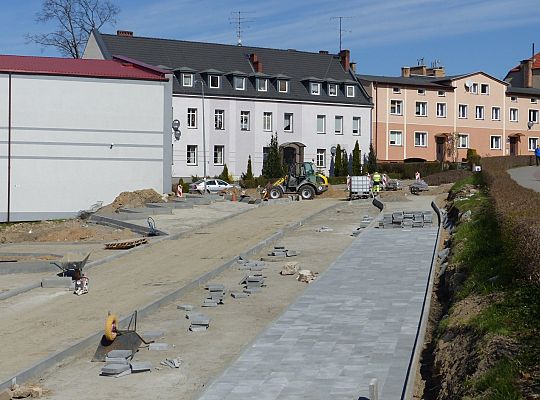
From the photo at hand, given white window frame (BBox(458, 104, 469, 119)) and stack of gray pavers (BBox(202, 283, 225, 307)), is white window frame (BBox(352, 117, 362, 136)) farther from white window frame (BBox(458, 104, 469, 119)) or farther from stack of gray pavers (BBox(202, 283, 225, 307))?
stack of gray pavers (BBox(202, 283, 225, 307))

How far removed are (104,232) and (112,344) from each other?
2044 centimetres

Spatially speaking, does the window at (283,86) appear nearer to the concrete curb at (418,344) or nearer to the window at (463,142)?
the window at (463,142)

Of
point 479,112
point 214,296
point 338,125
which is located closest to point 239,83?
point 338,125

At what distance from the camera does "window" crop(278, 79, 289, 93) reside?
6116 cm

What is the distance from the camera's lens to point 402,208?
3375 cm

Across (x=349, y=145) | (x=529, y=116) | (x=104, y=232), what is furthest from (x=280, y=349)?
(x=529, y=116)

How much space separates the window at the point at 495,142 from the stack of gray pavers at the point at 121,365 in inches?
2441

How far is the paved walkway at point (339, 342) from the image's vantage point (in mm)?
9820

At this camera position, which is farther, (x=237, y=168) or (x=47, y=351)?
(x=237, y=168)

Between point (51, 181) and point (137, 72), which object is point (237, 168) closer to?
point (137, 72)

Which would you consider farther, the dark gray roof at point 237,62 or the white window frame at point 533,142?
the white window frame at point 533,142

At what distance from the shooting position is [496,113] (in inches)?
2749

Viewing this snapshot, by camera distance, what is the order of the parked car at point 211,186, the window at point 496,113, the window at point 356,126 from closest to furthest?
the parked car at point 211,186 → the window at point 356,126 → the window at point 496,113

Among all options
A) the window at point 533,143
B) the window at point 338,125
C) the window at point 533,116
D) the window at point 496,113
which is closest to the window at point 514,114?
the window at point 496,113
